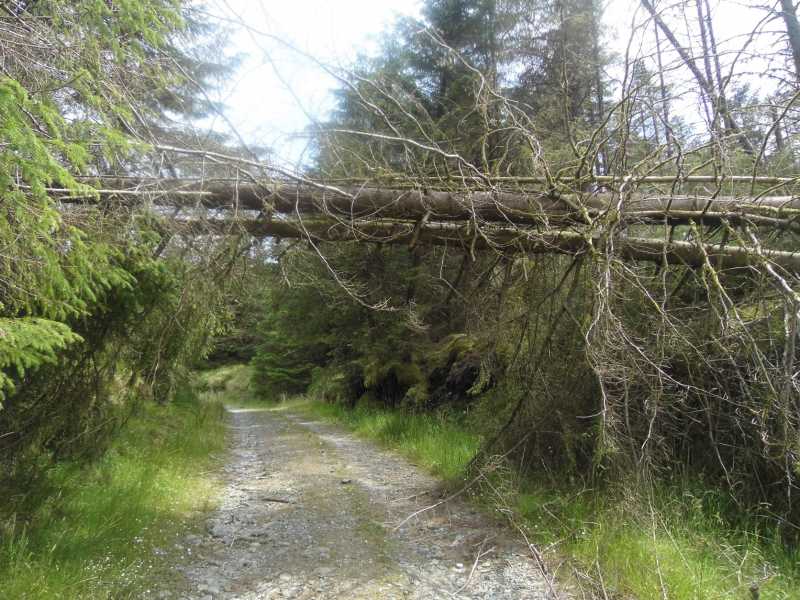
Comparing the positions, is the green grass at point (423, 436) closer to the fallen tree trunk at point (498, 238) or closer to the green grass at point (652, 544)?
the green grass at point (652, 544)

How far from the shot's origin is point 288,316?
46.3ft

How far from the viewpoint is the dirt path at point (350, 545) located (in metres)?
3.82

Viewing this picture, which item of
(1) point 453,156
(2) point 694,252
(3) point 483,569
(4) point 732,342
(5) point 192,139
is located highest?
(5) point 192,139

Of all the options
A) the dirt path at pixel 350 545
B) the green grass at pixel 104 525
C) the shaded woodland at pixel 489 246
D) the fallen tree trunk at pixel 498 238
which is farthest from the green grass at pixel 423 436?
the green grass at pixel 104 525

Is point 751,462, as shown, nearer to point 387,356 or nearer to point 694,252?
point 694,252

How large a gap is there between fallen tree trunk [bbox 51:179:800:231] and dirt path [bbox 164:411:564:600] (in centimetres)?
295

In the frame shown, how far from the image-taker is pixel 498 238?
16.9 ft

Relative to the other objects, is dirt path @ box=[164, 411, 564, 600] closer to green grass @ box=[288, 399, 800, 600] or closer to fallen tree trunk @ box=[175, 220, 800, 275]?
green grass @ box=[288, 399, 800, 600]

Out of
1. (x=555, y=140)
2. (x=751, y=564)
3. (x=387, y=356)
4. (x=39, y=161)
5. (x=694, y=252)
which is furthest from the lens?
(x=387, y=356)

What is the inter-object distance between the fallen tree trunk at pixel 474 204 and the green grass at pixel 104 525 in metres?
2.66

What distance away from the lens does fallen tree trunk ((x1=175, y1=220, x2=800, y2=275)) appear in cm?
454

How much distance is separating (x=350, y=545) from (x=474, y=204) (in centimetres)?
337

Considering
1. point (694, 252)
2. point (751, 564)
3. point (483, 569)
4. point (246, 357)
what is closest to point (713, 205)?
point (694, 252)

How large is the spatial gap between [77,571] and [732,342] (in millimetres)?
5250
